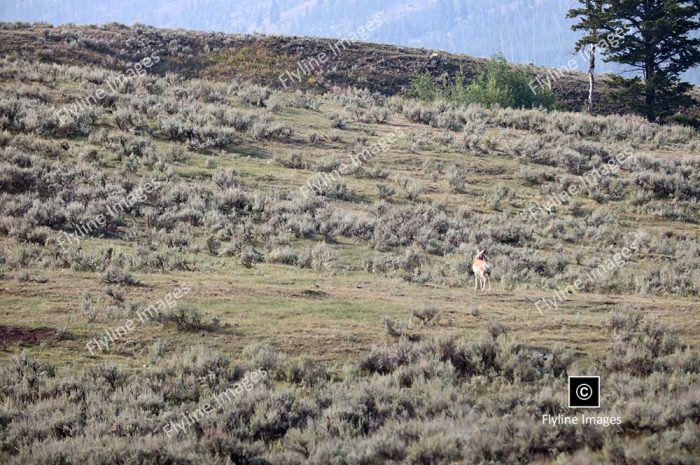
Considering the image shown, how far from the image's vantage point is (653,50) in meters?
50.1

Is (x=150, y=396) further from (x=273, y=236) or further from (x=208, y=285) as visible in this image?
(x=273, y=236)

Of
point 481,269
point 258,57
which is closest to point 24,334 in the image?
point 481,269

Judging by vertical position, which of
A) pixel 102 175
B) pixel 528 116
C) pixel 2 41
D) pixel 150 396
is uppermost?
pixel 2 41

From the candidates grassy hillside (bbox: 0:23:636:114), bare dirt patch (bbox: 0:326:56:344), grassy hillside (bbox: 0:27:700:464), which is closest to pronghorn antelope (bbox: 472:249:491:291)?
grassy hillside (bbox: 0:27:700:464)

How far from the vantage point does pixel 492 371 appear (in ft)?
38.5

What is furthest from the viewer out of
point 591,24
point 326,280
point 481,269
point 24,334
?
point 591,24

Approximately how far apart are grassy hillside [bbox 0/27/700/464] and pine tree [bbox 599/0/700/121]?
10992 millimetres

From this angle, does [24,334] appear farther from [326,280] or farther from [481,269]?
[481,269]

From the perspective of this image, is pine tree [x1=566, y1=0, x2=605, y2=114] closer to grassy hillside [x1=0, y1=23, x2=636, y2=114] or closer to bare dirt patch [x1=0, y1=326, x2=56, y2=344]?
grassy hillside [x1=0, y1=23, x2=636, y2=114]

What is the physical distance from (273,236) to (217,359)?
33.1 ft

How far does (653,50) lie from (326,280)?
4307 cm

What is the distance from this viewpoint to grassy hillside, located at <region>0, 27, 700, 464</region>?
31.8 ft

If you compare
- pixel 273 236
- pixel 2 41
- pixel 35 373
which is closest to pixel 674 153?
pixel 273 236

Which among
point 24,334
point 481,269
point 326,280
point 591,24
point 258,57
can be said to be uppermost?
point 591,24
